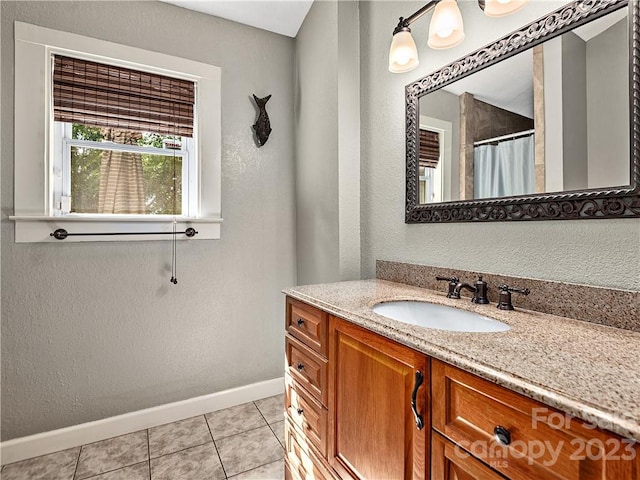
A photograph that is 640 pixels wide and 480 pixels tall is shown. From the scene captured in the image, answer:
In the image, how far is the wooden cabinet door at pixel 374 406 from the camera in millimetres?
820

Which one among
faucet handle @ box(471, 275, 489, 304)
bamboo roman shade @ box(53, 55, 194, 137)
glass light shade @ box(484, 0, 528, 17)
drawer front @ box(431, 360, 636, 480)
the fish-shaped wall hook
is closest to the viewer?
drawer front @ box(431, 360, 636, 480)

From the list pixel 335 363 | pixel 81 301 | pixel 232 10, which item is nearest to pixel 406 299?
pixel 335 363

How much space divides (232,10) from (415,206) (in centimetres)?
178

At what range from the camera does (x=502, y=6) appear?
3.56 feet

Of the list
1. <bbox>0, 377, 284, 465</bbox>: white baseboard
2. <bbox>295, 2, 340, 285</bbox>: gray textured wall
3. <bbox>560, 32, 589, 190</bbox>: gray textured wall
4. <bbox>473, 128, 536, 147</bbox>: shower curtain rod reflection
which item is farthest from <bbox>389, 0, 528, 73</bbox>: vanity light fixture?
<bbox>0, 377, 284, 465</bbox>: white baseboard

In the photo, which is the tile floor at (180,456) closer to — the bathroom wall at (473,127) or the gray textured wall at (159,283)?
the gray textured wall at (159,283)

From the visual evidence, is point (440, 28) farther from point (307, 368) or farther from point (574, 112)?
point (307, 368)

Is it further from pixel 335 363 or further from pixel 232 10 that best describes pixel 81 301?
pixel 232 10

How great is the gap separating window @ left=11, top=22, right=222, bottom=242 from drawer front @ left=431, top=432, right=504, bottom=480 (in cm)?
184

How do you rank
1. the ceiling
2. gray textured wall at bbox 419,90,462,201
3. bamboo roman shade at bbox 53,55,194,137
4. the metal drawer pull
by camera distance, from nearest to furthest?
the metal drawer pull < gray textured wall at bbox 419,90,462,201 < bamboo roman shade at bbox 53,55,194,137 < the ceiling

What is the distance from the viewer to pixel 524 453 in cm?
59

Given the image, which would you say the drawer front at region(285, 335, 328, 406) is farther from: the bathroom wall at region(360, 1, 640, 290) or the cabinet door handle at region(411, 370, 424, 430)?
the bathroom wall at region(360, 1, 640, 290)

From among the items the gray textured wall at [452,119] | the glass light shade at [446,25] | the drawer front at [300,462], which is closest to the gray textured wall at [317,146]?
the gray textured wall at [452,119]

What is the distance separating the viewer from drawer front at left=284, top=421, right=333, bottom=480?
4.06ft
